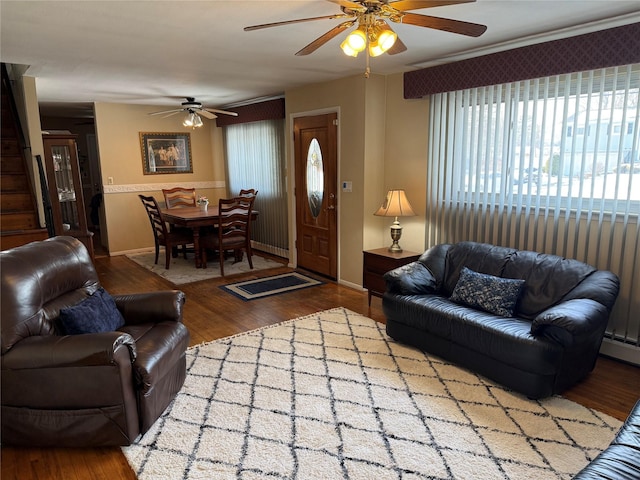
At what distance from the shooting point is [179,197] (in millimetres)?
7055

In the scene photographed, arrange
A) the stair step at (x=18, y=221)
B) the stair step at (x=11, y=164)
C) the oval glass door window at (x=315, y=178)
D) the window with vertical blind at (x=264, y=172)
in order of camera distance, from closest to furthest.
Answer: the stair step at (x=18, y=221) → the stair step at (x=11, y=164) → the oval glass door window at (x=315, y=178) → the window with vertical blind at (x=264, y=172)

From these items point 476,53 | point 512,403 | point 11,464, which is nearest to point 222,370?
point 11,464

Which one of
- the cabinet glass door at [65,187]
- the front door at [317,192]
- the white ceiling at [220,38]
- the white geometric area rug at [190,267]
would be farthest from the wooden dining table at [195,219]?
the white ceiling at [220,38]

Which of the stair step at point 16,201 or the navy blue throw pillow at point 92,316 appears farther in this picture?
the stair step at point 16,201

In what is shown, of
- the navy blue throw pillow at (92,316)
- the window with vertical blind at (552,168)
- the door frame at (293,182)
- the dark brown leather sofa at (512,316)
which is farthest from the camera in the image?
the door frame at (293,182)

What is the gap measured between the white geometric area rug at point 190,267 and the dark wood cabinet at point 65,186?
1.02 m

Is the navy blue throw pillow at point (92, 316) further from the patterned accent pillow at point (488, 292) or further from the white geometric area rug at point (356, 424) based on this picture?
the patterned accent pillow at point (488, 292)

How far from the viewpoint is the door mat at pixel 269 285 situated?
4.85m

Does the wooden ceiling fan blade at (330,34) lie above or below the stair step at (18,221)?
above

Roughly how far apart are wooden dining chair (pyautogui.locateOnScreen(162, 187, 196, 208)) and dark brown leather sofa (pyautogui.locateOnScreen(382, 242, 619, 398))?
4.60 meters

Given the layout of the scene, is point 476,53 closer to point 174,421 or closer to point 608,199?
point 608,199

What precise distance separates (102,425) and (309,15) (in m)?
2.64

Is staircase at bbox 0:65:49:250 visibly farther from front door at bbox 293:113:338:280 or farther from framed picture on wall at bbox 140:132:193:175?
front door at bbox 293:113:338:280

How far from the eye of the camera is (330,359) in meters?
3.22
